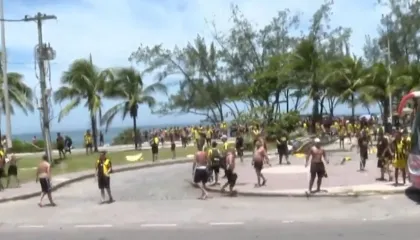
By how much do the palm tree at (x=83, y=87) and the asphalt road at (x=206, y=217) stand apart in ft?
84.0

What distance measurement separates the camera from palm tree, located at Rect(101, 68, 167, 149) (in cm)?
5084

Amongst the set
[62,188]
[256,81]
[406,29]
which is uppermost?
[406,29]

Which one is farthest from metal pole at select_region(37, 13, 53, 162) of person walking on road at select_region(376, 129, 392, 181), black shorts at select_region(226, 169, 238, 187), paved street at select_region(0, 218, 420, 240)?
paved street at select_region(0, 218, 420, 240)

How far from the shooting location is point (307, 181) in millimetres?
23016

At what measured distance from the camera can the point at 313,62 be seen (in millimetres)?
45219

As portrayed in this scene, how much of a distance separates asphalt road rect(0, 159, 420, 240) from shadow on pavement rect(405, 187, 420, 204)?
249 mm

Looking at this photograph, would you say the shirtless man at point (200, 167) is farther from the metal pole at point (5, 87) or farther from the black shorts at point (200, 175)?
the metal pole at point (5, 87)

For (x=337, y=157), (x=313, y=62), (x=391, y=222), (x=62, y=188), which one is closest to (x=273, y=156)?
(x=337, y=157)

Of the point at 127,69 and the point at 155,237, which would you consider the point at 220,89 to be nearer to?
the point at 127,69

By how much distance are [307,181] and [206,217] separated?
295 inches

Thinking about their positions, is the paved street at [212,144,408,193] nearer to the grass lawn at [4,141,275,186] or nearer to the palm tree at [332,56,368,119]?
the grass lawn at [4,141,275,186]

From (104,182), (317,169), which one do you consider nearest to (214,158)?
(104,182)

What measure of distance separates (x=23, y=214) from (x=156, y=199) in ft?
13.7

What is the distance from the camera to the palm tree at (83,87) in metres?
47.8
